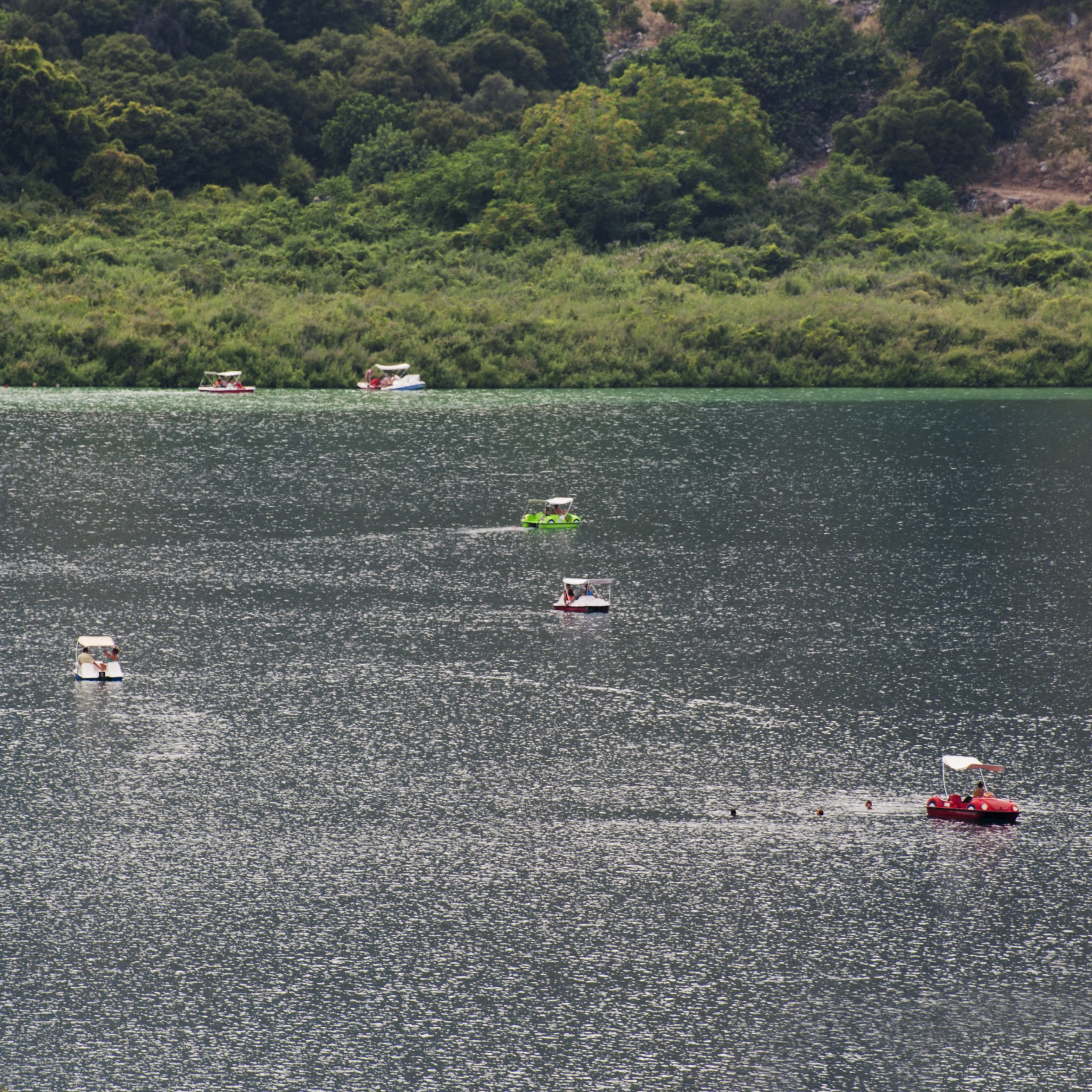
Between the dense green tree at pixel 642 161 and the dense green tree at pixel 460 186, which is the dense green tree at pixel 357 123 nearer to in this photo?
the dense green tree at pixel 460 186

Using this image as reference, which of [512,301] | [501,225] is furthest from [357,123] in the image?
[512,301]

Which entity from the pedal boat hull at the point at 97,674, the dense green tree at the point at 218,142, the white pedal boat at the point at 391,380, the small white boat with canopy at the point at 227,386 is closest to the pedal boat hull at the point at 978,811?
the pedal boat hull at the point at 97,674

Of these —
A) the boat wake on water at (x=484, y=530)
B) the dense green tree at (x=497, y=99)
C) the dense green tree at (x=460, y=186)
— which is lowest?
the boat wake on water at (x=484, y=530)

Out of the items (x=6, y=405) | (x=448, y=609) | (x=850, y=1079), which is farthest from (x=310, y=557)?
(x=6, y=405)

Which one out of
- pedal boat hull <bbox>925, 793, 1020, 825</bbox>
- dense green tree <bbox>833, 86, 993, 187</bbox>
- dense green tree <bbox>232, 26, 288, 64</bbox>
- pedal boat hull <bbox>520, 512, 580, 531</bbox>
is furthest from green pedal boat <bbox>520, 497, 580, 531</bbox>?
dense green tree <bbox>232, 26, 288, 64</bbox>

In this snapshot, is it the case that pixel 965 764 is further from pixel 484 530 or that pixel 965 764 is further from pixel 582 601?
pixel 484 530

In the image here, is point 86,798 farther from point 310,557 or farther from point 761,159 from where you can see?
point 761,159

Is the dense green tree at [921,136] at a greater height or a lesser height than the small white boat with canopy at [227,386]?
greater

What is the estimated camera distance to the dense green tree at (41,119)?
170000 millimetres

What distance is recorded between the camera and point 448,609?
69.1 m

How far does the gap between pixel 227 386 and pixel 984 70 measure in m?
105

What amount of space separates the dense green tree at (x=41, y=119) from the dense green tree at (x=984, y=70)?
10029 centimetres

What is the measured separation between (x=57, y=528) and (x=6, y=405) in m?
51.2

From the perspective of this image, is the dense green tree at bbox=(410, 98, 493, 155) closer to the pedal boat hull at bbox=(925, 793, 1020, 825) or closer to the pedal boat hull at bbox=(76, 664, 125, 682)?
the pedal boat hull at bbox=(76, 664, 125, 682)
